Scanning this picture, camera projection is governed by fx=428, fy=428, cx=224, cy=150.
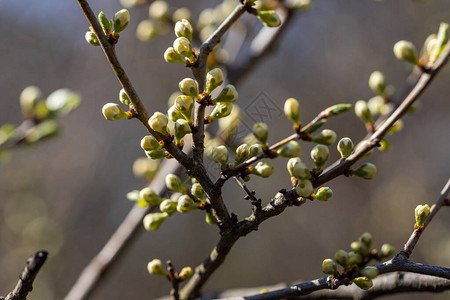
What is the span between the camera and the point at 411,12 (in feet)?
20.1

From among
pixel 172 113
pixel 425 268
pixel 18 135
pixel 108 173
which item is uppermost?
pixel 108 173

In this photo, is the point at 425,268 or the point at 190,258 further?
the point at 190,258

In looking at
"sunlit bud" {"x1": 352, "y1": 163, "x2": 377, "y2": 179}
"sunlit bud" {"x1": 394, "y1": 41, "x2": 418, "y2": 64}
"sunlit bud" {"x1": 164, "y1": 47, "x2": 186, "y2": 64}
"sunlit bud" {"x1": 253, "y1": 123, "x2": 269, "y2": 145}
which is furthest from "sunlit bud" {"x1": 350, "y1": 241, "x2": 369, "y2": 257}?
"sunlit bud" {"x1": 164, "y1": 47, "x2": 186, "y2": 64}

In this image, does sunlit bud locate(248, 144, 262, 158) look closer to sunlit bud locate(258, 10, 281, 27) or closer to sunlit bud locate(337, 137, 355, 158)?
sunlit bud locate(337, 137, 355, 158)

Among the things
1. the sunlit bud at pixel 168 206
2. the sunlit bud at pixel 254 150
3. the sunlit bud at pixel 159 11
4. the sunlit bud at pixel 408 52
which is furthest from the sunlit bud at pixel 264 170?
the sunlit bud at pixel 159 11

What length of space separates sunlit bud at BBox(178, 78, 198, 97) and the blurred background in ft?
13.7

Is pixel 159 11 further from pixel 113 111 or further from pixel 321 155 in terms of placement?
Answer: pixel 321 155

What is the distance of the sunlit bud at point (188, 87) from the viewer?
0.99 metres

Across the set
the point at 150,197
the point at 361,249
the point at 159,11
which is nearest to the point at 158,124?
the point at 150,197

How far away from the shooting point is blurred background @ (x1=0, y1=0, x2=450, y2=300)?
5582 mm

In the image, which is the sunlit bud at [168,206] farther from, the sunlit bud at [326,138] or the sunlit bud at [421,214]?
the sunlit bud at [421,214]

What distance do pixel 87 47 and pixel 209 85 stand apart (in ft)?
18.8

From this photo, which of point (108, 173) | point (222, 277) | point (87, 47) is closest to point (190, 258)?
point (222, 277)

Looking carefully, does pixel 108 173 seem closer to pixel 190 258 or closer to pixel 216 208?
pixel 190 258
